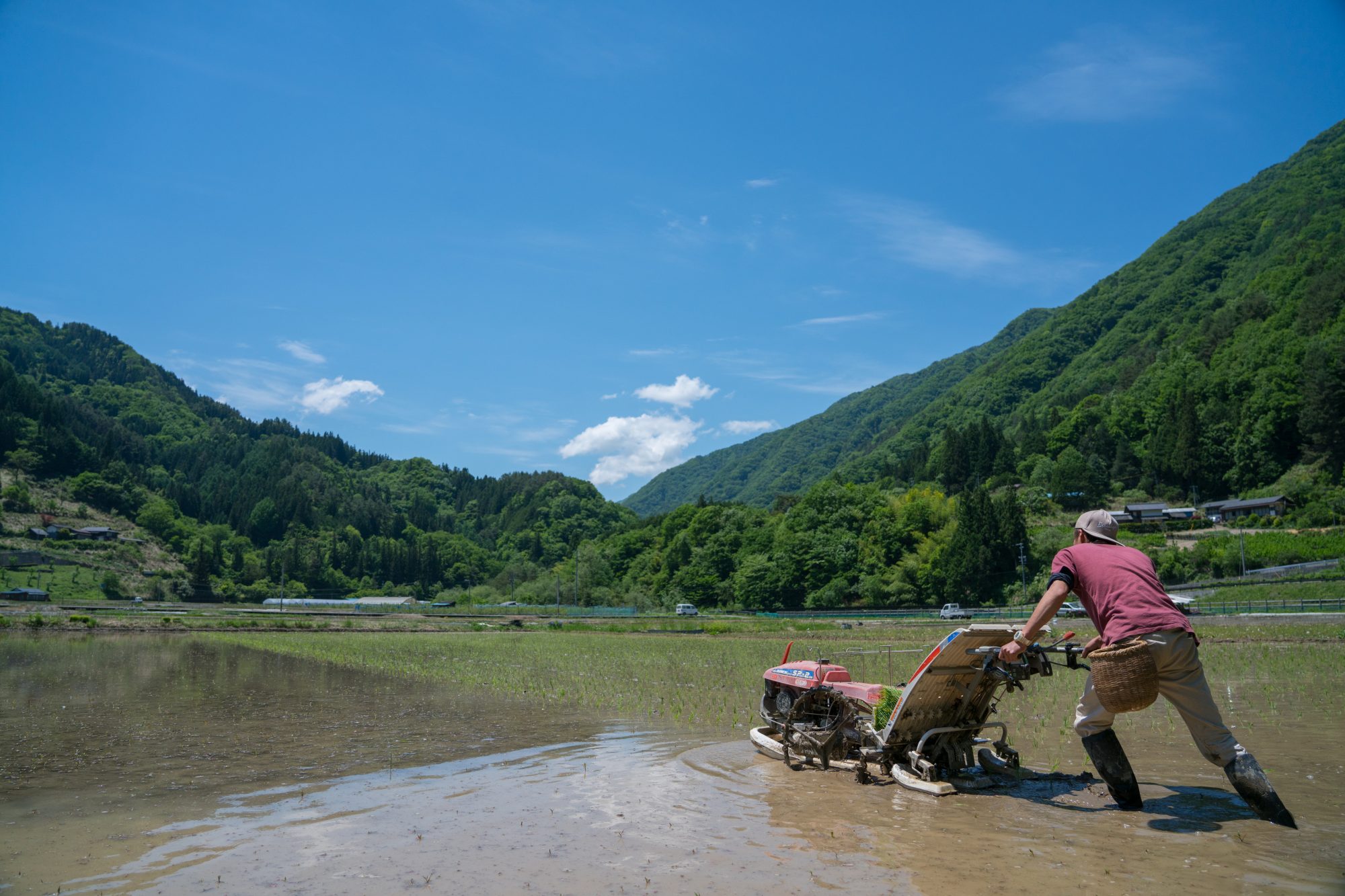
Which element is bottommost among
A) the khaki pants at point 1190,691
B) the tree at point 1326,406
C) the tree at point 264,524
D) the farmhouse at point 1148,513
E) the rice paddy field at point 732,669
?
the rice paddy field at point 732,669

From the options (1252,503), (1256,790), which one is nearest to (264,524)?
(1252,503)

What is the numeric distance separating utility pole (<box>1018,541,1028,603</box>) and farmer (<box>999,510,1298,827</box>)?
206 ft

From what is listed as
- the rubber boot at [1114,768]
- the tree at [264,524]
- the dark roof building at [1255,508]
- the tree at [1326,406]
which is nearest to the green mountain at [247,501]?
the tree at [264,524]

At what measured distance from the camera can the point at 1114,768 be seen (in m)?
7.12

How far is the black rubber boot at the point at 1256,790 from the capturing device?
251 inches

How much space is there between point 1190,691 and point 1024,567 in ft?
229

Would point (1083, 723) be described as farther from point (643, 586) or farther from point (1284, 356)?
point (643, 586)

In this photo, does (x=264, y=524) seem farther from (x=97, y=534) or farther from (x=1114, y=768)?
(x=1114, y=768)

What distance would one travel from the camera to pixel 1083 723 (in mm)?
6848

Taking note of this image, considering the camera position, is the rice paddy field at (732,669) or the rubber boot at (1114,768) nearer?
the rubber boot at (1114,768)

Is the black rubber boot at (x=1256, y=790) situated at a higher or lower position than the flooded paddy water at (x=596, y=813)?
higher

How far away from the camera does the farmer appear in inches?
246

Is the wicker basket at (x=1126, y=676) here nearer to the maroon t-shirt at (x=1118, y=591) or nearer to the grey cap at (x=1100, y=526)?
the maroon t-shirt at (x=1118, y=591)

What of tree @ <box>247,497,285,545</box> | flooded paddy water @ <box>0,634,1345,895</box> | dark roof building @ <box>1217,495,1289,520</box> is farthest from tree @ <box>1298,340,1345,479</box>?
tree @ <box>247,497,285,545</box>
